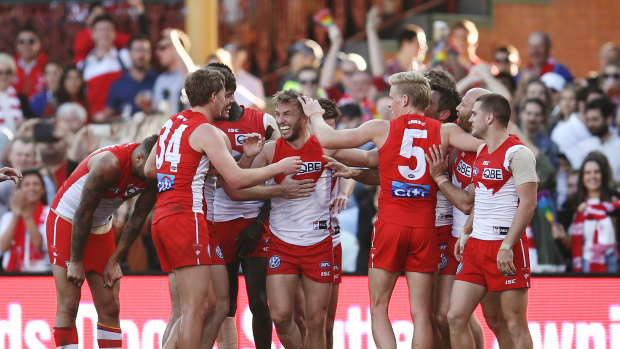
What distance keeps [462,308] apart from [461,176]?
3.84 feet

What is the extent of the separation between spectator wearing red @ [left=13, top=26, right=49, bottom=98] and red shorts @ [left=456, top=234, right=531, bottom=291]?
8.41m

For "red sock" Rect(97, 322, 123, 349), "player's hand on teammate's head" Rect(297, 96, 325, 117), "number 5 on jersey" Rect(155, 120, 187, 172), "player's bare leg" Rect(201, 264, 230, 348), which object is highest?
"player's hand on teammate's head" Rect(297, 96, 325, 117)

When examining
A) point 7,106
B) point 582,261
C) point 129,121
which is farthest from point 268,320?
point 7,106

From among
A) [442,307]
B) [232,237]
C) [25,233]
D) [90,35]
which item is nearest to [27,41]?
[90,35]

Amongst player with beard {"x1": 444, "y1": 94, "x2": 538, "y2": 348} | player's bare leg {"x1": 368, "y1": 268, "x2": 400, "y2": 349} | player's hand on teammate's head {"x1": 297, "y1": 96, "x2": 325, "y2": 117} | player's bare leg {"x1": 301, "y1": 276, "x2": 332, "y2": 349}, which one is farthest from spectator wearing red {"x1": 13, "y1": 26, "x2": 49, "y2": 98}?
player with beard {"x1": 444, "y1": 94, "x2": 538, "y2": 348}

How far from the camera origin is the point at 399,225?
8.26 meters

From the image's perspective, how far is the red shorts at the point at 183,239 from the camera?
7.99 m

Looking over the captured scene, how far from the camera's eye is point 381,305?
8266 mm

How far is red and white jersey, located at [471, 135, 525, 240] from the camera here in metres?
8.03

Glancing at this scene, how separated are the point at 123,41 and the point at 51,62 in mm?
1138

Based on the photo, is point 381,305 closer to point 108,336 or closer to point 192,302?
point 192,302

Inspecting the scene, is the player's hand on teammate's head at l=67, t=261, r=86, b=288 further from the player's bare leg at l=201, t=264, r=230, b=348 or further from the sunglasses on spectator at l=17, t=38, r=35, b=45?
the sunglasses on spectator at l=17, t=38, r=35, b=45

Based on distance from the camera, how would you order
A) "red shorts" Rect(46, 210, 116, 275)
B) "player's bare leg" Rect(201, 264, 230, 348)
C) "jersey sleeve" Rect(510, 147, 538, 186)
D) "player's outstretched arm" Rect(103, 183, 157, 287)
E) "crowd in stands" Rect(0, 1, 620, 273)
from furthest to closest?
"crowd in stands" Rect(0, 1, 620, 273), "red shorts" Rect(46, 210, 116, 275), "player's outstretched arm" Rect(103, 183, 157, 287), "player's bare leg" Rect(201, 264, 230, 348), "jersey sleeve" Rect(510, 147, 538, 186)

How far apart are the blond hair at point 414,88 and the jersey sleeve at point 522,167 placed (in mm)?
920
